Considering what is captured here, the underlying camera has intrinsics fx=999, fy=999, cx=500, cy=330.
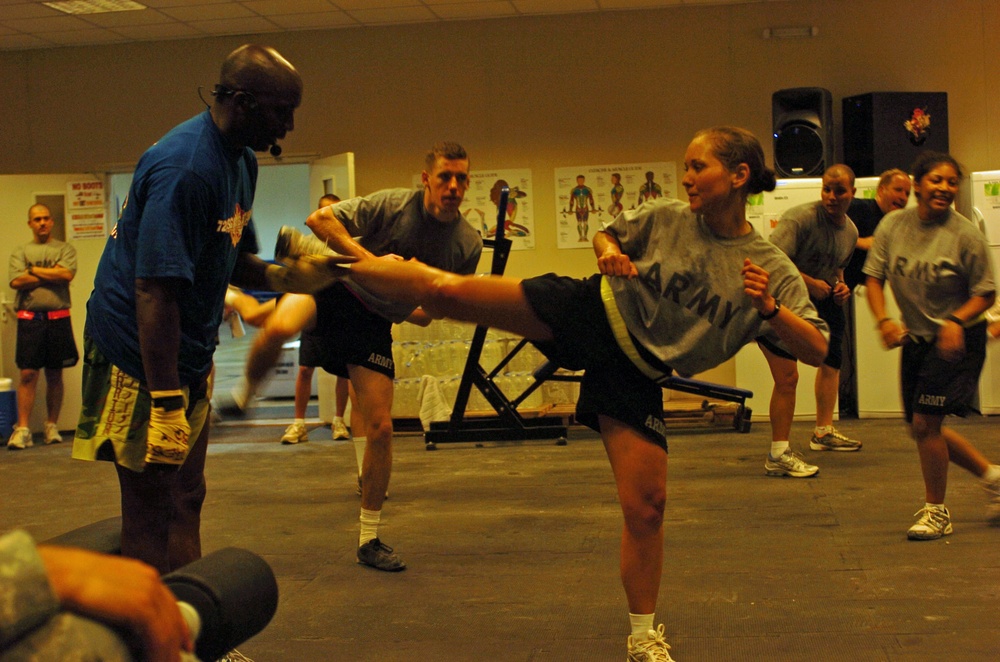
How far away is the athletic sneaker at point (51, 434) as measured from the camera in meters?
7.89

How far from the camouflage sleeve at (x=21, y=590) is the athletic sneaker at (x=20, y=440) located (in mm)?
7356

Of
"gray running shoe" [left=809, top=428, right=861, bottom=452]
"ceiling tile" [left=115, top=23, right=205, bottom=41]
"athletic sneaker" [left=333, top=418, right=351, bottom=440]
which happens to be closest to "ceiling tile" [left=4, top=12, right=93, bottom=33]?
"ceiling tile" [left=115, top=23, right=205, bottom=41]

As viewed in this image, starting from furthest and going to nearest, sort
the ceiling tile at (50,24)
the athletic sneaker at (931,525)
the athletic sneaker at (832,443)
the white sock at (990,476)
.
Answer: the ceiling tile at (50,24)
the athletic sneaker at (832,443)
the white sock at (990,476)
the athletic sneaker at (931,525)

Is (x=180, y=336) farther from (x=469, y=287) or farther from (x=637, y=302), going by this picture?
(x=637, y=302)

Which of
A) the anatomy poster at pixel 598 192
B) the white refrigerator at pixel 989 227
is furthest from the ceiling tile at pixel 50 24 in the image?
the white refrigerator at pixel 989 227

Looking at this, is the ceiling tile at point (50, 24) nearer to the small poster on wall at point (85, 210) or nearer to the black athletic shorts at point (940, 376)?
the small poster on wall at point (85, 210)

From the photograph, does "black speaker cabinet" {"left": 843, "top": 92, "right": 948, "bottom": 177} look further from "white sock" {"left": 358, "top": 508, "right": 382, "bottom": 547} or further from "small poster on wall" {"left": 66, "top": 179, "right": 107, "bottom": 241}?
"small poster on wall" {"left": 66, "top": 179, "right": 107, "bottom": 241}

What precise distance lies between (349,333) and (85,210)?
5841mm

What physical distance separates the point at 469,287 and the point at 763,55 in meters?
6.57

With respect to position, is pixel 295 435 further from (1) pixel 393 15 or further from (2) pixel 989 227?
(2) pixel 989 227

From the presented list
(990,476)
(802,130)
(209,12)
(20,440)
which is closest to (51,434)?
(20,440)

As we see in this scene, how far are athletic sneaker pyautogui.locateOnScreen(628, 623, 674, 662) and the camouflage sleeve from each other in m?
1.87

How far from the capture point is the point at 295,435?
7.50 metres

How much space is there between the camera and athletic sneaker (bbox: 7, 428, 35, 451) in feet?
24.9
